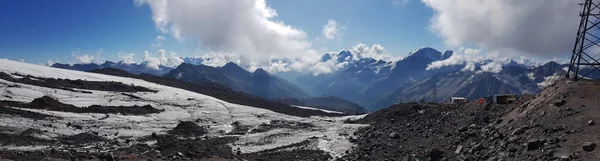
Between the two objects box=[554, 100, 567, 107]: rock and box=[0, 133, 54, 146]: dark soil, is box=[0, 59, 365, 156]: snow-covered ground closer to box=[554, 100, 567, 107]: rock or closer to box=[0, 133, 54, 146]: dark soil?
box=[0, 133, 54, 146]: dark soil

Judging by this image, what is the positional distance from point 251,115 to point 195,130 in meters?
27.7

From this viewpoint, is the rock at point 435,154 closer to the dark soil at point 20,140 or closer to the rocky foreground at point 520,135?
the rocky foreground at point 520,135

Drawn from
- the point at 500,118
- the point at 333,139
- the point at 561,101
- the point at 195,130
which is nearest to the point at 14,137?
the point at 195,130

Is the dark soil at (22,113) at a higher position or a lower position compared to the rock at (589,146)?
lower

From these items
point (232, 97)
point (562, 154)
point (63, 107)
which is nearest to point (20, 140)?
point (63, 107)

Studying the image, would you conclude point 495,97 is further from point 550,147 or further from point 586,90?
point 550,147

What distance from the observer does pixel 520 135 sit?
21781 millimetres

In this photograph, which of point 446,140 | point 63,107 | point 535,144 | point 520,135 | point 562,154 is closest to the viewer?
point 562,154

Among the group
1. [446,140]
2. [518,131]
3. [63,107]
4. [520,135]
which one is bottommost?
[63,107]

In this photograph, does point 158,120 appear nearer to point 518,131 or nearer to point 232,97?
point 518,131

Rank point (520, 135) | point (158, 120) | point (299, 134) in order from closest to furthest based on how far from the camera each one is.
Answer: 1. point (520, 135)
2. point (299, 134)
3. point (158, 120)

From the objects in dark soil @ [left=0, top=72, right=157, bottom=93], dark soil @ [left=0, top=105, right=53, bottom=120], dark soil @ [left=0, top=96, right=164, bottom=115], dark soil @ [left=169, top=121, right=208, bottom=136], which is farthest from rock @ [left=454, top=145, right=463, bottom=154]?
dark soil @ [left=0, top=72, right=157, bottom=93]

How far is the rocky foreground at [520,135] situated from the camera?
1842 centimetres

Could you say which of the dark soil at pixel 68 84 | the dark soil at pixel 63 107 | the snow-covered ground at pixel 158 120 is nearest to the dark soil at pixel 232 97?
the snow-covered ground at pixel 158 120
